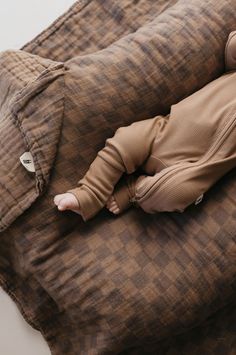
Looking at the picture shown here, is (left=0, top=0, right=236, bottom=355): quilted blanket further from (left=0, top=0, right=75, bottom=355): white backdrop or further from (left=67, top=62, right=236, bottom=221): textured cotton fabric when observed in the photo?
(left=0, top=0, right=75, bottom=355): white backdrop

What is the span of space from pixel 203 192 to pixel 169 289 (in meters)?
0.24

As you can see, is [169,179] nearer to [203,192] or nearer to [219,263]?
[203,192]

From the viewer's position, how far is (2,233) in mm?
961

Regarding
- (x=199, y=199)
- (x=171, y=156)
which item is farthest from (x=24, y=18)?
(x=199, y=199)

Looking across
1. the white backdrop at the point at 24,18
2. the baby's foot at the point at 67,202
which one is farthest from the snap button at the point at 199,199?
the white backdrop at the point at 24,18

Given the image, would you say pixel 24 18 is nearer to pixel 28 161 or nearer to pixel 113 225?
pixel 28 161

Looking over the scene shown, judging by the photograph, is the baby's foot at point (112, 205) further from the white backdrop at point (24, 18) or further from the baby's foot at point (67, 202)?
the white backdrop at point (24, 18)

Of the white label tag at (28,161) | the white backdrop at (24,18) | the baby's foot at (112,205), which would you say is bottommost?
the baby's foot at (112,205)

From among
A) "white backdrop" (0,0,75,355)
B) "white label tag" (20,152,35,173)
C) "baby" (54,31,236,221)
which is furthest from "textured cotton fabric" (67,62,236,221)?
"white backdrop" (0,0,75,355)

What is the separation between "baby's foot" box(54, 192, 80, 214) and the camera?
889mm

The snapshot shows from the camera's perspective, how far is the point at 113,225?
0.97 meters

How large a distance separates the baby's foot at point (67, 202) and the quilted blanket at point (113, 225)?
0.14 feet

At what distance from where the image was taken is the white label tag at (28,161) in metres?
0.92

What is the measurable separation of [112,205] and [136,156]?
5.5 inches
